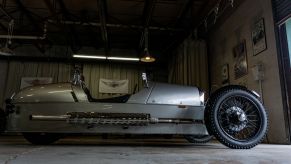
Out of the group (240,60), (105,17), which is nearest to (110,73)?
(105,17)

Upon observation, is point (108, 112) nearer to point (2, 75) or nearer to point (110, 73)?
point (110, 73)

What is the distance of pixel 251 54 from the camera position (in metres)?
5.39

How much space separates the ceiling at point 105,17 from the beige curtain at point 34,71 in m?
0.92

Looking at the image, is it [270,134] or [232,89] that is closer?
[232,89]

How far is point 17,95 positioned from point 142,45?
6.89m

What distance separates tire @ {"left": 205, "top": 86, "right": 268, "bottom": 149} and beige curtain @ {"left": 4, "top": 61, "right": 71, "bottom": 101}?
8.43 meters

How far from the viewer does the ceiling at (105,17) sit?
693cm

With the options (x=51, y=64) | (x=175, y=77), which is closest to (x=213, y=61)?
(x=175, y=77)

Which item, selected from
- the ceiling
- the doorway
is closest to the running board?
the doorway

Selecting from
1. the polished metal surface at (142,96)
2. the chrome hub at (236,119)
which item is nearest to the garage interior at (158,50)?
the chrome hub at (236,119)

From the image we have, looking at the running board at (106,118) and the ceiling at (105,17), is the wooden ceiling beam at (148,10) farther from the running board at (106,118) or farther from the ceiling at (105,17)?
A: the running board at (106,118)

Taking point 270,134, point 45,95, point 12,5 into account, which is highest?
point 12,5

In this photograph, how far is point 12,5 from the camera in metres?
7.23

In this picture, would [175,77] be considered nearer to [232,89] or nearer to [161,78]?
[161,78]
